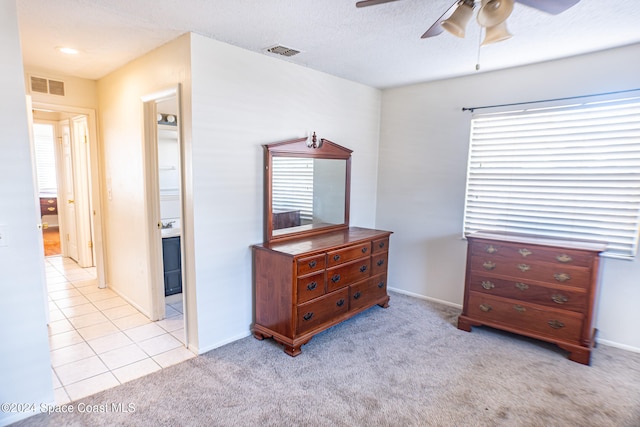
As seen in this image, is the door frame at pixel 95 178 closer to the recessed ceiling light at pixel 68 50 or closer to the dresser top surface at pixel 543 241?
the recessed ceiling light at pixel 68 50

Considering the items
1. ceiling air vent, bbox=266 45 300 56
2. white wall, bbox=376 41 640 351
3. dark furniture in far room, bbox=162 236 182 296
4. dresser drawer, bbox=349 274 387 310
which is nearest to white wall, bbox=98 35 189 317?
dark furniture in far room, bbox=162 236 182 296

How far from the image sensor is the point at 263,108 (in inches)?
117

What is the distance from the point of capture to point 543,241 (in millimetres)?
2895

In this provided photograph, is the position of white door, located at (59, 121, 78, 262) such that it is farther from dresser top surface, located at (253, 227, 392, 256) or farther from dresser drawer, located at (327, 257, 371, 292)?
dresser drawer, located at (327, 257, 371, 292)

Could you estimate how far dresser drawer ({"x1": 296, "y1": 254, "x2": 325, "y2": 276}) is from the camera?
8.90ft

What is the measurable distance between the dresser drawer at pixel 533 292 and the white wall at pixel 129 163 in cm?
293

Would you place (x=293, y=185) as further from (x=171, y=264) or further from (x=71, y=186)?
(x=71, y=186)

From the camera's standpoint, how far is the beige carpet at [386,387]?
206cm

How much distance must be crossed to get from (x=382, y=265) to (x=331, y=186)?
1.00m

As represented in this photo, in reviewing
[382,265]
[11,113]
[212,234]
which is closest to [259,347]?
[212,234]

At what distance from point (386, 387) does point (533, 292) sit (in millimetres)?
1500

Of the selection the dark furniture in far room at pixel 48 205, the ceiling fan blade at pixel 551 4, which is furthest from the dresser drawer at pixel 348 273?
the dark furniture in far room at pixel 48 205

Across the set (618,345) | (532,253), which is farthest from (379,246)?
(618,345)

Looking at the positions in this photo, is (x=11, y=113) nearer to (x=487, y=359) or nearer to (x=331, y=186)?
(x=331, y=186)
